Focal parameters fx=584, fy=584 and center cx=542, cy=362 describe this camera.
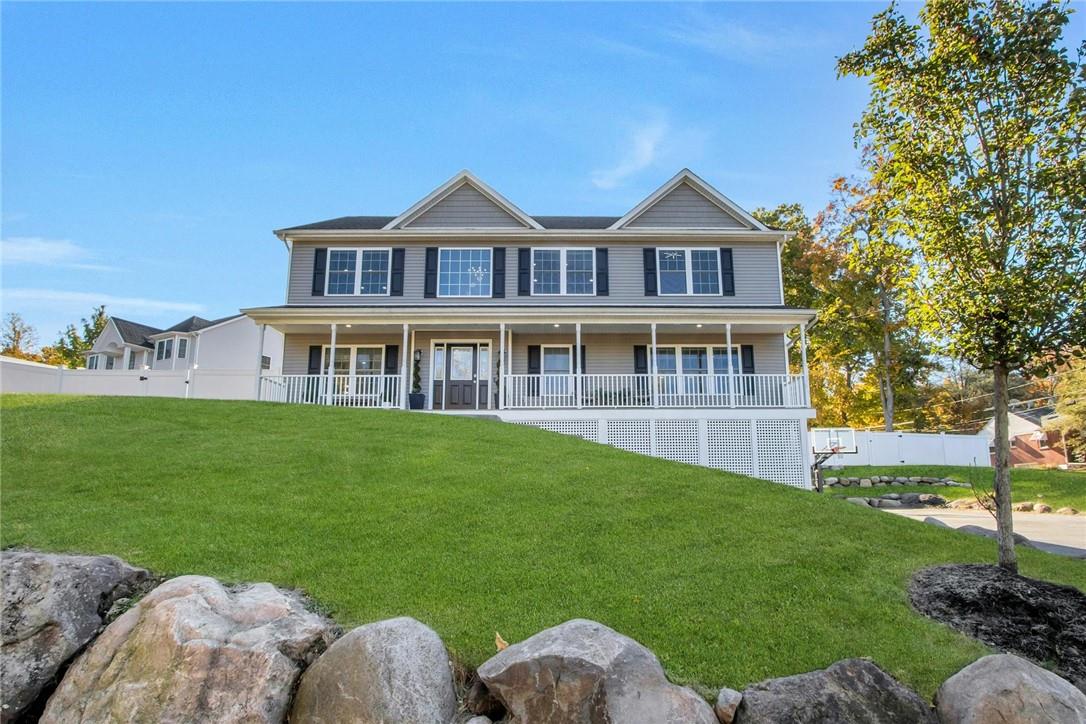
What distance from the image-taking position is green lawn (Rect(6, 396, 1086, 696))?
436 centimetres

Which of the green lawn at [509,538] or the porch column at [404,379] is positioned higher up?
the porch column at [404,379]

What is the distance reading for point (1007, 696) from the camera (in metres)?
3.43

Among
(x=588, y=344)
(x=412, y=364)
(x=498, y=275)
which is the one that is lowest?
(x=412, y=364)

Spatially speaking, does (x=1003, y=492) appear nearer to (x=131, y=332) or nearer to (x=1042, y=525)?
(x=1042, y=525)

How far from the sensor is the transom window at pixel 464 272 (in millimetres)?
17250

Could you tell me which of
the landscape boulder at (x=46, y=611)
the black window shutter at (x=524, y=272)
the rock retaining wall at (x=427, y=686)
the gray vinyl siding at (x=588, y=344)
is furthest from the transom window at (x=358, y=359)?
the rock retaining wall at (x=427, y=686)

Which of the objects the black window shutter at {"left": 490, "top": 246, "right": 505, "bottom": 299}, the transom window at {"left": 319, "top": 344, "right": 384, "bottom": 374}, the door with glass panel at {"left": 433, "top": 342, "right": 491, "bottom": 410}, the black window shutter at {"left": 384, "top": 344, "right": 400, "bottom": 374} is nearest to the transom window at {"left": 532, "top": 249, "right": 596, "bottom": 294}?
the black window shutter at {"left": 490, "top": 246, "right": 505, "bottom": 299}

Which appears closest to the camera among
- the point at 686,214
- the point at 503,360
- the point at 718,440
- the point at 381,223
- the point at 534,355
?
the point at 718,440

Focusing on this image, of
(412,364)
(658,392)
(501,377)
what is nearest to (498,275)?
(501,377)

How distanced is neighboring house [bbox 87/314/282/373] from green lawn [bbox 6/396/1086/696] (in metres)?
20.3

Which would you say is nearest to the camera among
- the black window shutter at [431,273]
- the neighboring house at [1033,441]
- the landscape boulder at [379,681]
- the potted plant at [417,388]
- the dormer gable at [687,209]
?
the landscape boulder at [379,681]

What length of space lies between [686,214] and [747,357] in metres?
4.73

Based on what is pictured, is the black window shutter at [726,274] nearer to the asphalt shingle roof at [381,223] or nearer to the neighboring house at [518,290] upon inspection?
the neighboring house at [518,290]

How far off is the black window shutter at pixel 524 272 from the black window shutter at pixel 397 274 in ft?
11.4
